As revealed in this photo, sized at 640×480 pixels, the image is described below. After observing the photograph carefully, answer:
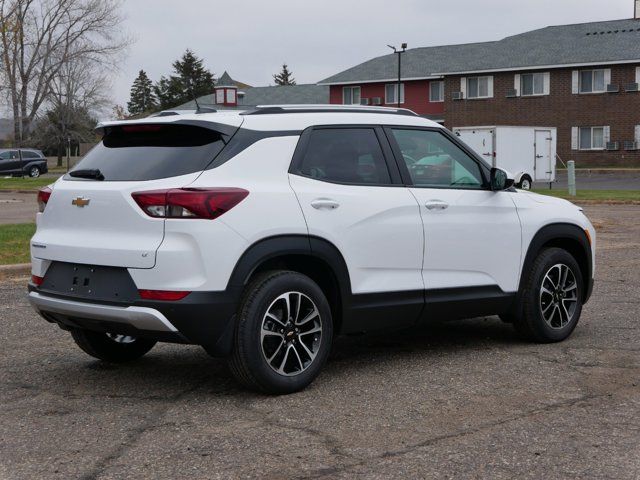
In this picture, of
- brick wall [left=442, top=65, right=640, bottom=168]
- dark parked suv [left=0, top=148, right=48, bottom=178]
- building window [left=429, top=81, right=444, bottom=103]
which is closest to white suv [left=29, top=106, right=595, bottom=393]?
brick wall [left=442, top=65, right=640, bottom=168]

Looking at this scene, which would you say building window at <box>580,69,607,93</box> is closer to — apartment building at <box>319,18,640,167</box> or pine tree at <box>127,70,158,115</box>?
apartment building at <box>319,18,640,167</box>

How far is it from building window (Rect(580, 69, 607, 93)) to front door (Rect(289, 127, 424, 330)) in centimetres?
4954

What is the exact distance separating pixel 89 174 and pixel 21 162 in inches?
2018

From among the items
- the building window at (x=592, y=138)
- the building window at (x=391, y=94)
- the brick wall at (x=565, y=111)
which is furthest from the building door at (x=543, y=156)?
the building window at (x=391, y=94)

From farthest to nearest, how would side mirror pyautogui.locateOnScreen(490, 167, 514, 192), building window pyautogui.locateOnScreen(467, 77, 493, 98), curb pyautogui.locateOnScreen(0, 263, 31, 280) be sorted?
building window pyautogui.locateOnScreen(467, 77, 493, 98), curb pyautogui.locateOnScreen(0, 263, 31, 280), side mirror pyautogui.locateOnScreen(490, 167, 514, 192)

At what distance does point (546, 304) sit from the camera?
7605 mm

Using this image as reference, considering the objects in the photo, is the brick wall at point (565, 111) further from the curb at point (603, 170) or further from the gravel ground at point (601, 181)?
the gravel ground at point (601, 181)

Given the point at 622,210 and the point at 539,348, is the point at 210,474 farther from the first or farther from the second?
the point at 622,210

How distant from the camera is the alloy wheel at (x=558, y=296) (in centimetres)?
758

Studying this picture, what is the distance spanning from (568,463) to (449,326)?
12.8ft

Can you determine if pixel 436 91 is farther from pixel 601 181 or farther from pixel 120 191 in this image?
pixel 120 191

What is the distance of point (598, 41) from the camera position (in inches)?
2169

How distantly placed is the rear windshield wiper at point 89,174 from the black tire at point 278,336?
1206 millimetres

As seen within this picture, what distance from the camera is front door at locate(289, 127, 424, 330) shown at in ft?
20.3
